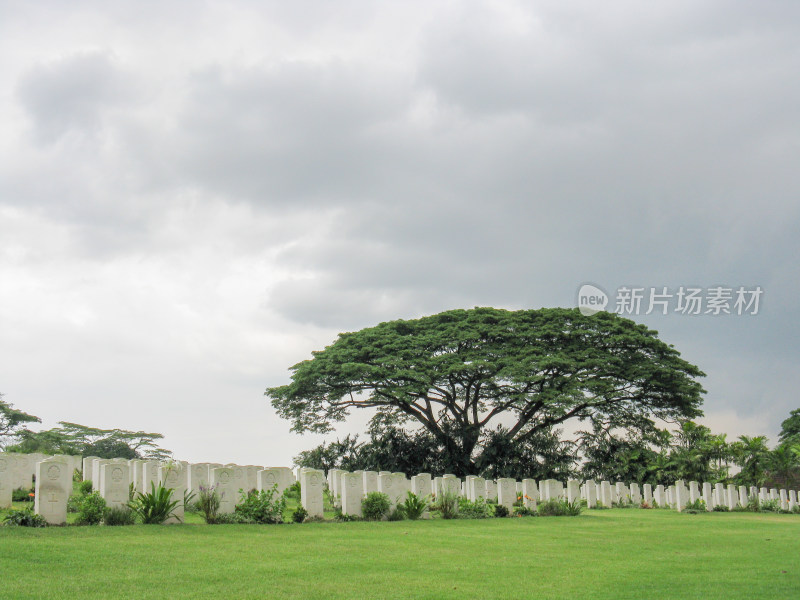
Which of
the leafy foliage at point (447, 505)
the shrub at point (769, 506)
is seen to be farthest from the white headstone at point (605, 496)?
the leafy foliage at point (447, 505)

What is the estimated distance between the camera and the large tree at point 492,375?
1326 inches

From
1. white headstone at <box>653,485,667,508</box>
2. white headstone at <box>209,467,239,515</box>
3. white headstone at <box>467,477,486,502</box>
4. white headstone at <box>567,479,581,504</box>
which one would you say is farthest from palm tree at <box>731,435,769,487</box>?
white headstone at <box>209,467,239,515</box>

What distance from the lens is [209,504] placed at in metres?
14.2

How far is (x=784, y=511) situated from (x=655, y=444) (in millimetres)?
6340

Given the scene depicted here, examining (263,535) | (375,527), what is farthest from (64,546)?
(375,527)

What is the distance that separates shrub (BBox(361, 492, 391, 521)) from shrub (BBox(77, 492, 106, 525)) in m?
6.02

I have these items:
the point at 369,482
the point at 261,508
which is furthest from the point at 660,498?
the point at 261,508

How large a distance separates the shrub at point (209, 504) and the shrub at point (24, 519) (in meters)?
3.01

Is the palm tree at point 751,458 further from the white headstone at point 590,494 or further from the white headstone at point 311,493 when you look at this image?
the white headstone at point 311,493

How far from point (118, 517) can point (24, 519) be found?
1546mm

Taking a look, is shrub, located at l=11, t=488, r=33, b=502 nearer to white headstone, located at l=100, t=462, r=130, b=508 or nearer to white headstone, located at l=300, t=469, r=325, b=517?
white headstone, located at l=100, t=462, r=130, b=508

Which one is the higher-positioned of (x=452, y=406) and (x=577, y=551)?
A: (x=452, y=406)

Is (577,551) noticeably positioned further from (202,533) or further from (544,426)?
(544,426)

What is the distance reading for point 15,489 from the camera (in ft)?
59.0
